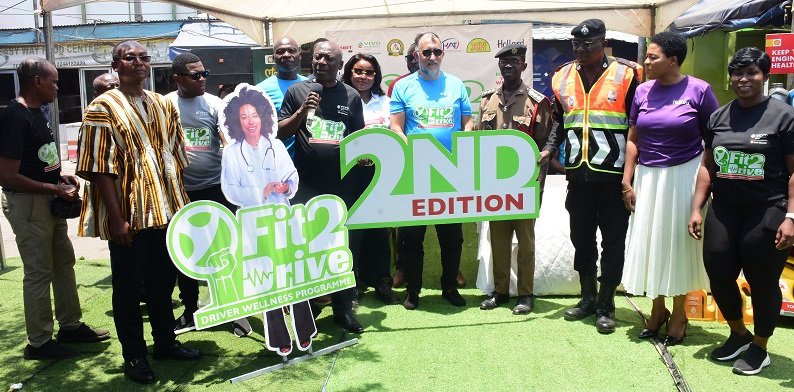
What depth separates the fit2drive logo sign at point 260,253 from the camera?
146 inches

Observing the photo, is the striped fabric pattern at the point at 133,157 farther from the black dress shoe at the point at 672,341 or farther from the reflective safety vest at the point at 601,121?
the black dress shoe at the point at 672,341

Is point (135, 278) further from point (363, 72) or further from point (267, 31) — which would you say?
point (267, 31)

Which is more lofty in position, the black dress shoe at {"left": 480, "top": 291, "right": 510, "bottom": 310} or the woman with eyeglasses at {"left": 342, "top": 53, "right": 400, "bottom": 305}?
the woman with eyeglasses at {"left": 342, "top": 53, "right": 400, "bottom": 305}

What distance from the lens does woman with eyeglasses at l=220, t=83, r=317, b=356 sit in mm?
3934

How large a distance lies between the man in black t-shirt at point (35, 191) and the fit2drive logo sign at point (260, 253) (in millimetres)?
1021

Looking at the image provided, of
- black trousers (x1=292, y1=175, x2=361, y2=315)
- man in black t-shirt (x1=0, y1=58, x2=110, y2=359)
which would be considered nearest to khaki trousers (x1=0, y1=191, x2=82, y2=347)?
man in black t-shirt (x1=0, y1=58, x2=110, y2=359)

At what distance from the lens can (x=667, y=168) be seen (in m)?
4.14

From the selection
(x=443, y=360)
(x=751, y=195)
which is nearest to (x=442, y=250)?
(x=443, y=360)

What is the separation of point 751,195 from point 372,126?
2.67 meters

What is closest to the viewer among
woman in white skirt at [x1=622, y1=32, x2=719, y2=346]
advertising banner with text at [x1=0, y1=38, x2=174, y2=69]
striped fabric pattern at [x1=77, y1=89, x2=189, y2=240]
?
striped fabric pattern at [x1=77, y1=89, x2=189, y2=240]

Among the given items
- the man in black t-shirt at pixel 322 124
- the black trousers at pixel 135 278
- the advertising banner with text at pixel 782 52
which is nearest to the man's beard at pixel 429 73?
the man in black t-shirt at pixel 322 124

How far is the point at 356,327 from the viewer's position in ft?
15.1

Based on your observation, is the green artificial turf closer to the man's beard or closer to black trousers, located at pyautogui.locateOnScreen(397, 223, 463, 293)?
black trousers, located at pyautogui.locateOnScreen(397, 223, 463, 293)

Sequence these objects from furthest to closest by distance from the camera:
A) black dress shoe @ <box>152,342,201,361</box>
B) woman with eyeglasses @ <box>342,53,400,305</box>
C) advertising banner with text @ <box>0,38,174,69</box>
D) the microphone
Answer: advertising banner with text @ <box>0,38,174,69</box>, woman with eyeglasses @ <box>342,53,400,305</box>, the microphone, black dress shoe @ <box>152,342,201,361</box>
